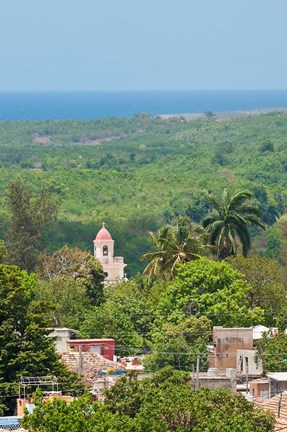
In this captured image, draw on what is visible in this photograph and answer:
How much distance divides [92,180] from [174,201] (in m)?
14.1

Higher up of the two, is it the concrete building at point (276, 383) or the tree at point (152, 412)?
the tree at point (152, 412)

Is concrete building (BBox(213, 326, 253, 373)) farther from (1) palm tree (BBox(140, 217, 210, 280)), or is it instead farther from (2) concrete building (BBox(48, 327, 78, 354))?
(1) palm tree (BBox(140, 217, 210, 280))

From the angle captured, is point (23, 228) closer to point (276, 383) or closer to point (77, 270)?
point (77, 270)

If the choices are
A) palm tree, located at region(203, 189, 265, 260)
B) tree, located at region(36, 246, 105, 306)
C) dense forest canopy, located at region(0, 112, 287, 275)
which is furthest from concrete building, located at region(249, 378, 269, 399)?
dense forest canopy, located at region(0, 112, 287, 275)

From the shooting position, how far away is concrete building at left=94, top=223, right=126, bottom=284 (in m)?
88.2

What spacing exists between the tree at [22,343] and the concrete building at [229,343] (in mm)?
8461

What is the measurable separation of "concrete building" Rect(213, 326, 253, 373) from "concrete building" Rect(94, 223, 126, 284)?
101 feet

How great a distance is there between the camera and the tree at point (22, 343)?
4706cm

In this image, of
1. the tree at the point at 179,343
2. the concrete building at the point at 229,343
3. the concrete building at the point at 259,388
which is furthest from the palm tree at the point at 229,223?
the concrete building at the point at 259,388

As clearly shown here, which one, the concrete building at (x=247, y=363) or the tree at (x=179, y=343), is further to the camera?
the tree at (x=179, y=343)

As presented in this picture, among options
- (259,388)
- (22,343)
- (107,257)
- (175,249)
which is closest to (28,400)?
(22,343)

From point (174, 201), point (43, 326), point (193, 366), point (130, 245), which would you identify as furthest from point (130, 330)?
point (174, 201)

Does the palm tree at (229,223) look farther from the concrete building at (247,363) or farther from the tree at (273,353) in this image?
the tree at (273,353)

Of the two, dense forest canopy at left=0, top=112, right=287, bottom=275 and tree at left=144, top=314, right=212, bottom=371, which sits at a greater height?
tree at left=144, top=314, right=212, bottom=371
